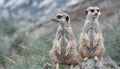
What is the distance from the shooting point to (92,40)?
11.1m

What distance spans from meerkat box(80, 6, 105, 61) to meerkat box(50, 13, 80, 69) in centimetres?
43

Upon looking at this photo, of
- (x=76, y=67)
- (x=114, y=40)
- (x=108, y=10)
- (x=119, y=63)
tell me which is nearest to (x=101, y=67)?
(x=76, y=67)

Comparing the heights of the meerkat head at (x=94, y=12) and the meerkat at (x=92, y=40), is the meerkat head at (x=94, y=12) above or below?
above

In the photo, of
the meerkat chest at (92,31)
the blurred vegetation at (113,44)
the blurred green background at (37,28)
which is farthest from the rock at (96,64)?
the blurred vegetation at (113,44)

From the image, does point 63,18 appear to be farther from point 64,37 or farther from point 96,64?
point 96,64

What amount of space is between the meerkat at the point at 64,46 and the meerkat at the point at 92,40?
432 millimetres

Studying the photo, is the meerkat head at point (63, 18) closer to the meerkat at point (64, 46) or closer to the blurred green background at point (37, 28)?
the meerkat at point (64, 46)

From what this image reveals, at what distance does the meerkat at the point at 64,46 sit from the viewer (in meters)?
10.3

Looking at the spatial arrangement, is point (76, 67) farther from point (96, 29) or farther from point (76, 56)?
point (96, 29)

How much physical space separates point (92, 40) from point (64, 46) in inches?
28.8

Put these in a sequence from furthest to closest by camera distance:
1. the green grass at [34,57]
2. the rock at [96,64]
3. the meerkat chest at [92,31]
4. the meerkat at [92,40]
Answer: the green grass at [34,57], the meerkat chest at [92,31], the meerkat at [92,40], the rock at [96,64]

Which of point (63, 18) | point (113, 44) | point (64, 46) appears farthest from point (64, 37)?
point (113, 44)

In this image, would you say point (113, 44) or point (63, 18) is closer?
point (63, 18)

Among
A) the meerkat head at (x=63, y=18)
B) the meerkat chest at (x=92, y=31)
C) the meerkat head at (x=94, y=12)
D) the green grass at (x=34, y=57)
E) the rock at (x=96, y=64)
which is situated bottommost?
the rock at (x=96, y=64)
